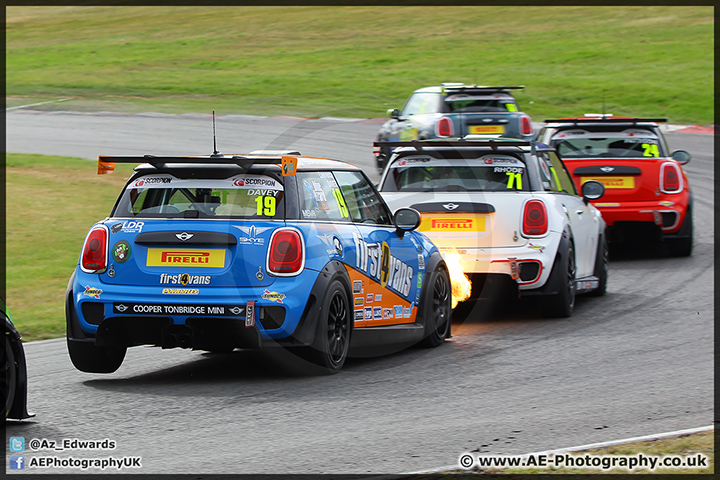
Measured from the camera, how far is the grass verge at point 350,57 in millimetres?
37719

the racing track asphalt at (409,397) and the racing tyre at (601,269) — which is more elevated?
the racing tyre at (601,269)

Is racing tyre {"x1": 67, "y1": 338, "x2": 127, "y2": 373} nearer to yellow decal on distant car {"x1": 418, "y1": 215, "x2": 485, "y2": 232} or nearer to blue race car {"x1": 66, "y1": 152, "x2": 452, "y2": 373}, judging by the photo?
blue race car {"x1": 66, "y1": 152, "x2": 452, "y2": 373}

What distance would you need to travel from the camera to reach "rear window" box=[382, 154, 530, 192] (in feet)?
33.8

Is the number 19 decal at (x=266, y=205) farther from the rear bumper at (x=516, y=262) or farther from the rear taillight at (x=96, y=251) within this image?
the rear bumper at (x=516, y=262)

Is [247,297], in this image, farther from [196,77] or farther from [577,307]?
[196,77]

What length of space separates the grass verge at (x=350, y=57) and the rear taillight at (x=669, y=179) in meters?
19.9

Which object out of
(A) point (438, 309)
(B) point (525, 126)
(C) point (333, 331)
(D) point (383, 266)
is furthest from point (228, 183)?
(B) point (525, 126)

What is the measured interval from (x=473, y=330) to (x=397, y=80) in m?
34.3

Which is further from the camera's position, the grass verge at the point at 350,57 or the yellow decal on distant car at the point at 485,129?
the grass verge at the point at 350,57

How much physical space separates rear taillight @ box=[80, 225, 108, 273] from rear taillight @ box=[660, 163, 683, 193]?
8.76 metres

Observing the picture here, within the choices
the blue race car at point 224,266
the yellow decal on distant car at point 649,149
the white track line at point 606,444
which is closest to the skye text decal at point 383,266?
the blue race car at point 224,266

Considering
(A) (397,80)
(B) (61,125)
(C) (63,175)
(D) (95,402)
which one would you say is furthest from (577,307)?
(A) (397,80)

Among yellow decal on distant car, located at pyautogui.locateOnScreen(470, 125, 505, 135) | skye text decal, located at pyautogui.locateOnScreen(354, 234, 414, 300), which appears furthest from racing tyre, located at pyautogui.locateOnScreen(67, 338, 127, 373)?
yellow decal on distant car, located at pyautogui.locateOnScreen(470, 125, 505, 135)

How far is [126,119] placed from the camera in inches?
1232
